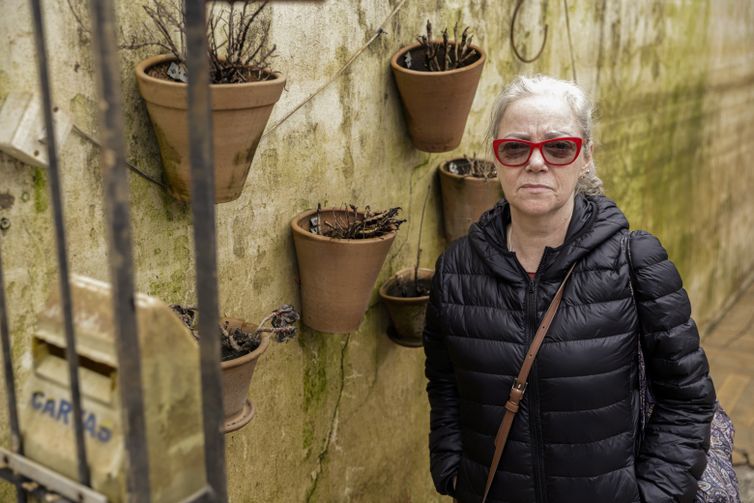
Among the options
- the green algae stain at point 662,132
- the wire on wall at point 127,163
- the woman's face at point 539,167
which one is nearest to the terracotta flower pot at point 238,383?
the wire on wall at point 127,163

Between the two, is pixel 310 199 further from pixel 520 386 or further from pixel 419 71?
pixel 520 386

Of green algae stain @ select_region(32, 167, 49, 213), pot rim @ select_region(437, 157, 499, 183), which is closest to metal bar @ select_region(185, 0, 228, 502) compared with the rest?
green algae stain @ select_region(32, 167, 49, 213)

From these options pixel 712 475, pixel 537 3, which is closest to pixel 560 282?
pixel 712 475

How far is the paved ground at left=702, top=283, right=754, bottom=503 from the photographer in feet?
13.9

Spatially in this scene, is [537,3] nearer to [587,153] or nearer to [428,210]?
[428,210]

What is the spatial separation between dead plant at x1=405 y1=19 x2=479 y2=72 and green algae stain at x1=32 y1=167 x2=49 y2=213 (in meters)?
1.22

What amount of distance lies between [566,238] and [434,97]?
776 millimetres

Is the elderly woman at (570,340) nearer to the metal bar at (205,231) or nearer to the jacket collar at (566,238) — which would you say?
the jacket collar at (566,238)

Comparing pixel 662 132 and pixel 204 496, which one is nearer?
pixel 204 496

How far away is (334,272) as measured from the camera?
2.19 m

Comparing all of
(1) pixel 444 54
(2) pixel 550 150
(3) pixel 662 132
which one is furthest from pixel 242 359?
(3) pixel 662 132

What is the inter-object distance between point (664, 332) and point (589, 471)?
338 mm

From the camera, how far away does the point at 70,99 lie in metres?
1.66

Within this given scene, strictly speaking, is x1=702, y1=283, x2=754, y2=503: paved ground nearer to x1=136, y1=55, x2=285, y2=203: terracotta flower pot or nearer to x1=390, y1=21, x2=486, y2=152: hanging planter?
x1=390, y1=21, x2=486, y2=152: hanging planter
